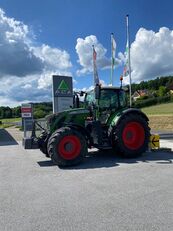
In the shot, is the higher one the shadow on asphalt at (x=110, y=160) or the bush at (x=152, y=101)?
the bush at (x=152, y=101)

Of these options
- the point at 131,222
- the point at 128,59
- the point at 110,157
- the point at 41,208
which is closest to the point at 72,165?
the point at 110,157

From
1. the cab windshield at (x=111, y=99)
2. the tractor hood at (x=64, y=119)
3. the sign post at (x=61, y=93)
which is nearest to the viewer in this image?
the tractor hood at (x=64, y=119)

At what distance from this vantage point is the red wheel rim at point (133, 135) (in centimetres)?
973

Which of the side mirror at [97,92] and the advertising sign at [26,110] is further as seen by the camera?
the advertising sign at [26,110]

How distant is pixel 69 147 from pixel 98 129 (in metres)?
1.27

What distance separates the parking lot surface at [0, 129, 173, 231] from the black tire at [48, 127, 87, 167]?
29cm

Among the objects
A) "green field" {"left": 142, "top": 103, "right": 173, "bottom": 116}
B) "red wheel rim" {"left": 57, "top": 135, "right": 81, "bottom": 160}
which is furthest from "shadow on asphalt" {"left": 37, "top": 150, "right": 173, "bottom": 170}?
"green field" {"left": 142, "top": 103, "right": 173, "bottom": 116}

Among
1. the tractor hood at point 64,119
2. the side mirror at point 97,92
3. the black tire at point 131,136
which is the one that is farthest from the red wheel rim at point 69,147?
the side mirror at point 97,92

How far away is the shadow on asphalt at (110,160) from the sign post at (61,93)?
8.28 m

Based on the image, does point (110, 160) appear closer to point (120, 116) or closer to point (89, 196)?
point (120, 116)

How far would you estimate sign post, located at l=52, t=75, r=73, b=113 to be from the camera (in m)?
18.6

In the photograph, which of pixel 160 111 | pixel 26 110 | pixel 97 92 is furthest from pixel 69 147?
pixel 160 111

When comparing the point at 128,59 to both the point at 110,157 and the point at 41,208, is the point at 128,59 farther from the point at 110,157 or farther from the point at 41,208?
the point at 41,208

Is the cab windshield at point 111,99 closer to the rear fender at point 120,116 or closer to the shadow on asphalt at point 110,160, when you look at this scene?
the rear fender at point 120,116
